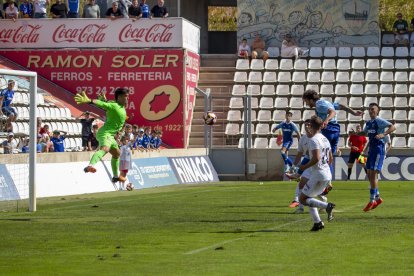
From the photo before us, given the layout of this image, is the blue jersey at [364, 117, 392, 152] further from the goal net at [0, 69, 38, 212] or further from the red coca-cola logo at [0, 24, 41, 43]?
the red coca-cola logo at [0, 24, 41, 43]

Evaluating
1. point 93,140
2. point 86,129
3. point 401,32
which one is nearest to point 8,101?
point 86,129

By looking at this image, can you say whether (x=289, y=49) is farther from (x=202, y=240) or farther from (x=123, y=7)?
(x=202, y=240)

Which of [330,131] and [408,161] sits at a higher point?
[330,131]

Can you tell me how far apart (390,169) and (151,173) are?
11138 mm

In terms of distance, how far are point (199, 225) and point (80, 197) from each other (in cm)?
1026

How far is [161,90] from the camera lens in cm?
4700

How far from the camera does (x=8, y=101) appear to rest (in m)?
24.8

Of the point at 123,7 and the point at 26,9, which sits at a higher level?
the point at 123,7

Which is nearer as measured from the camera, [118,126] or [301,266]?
[301,266]

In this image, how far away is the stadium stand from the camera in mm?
48000

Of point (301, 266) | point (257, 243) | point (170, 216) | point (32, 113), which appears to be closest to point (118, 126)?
point (32, 113)

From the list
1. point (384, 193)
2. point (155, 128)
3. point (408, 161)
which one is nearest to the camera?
point (384, 193)

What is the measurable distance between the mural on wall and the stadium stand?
Result: 0.93 metres

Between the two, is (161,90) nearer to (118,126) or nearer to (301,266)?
(118,126)
